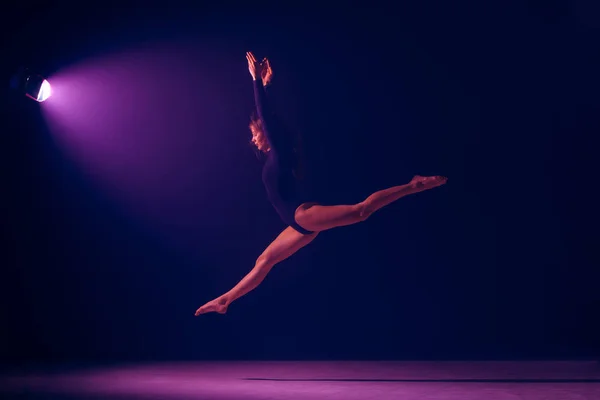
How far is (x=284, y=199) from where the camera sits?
438cm

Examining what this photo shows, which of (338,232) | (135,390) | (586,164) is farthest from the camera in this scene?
(338,232)

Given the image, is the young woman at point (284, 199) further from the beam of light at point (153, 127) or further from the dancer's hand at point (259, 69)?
the beam of light at point (153, 127)

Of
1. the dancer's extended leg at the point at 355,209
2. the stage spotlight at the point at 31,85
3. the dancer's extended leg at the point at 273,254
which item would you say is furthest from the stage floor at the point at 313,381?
the stage spotlight at the point at 31,85

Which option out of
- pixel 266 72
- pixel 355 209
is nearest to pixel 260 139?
pixel 266 72

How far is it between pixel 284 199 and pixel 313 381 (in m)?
1.21

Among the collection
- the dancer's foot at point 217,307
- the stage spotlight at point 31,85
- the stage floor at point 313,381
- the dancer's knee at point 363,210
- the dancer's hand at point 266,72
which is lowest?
the stage floor at point 313,381

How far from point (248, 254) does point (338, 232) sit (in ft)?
2.73

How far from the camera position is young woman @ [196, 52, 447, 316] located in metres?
4.08

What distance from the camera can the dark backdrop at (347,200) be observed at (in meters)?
5.13

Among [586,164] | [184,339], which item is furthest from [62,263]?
[586,164]

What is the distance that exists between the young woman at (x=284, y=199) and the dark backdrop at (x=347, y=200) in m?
1.00

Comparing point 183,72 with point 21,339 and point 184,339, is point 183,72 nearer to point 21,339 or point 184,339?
point 184,339

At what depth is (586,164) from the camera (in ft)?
16.7

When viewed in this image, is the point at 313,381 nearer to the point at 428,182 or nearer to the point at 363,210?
the point at 363,210
